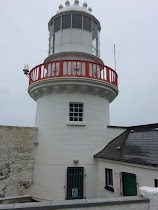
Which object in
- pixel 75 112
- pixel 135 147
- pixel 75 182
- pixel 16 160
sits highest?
pixel 75 112

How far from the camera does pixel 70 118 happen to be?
31.9 feet

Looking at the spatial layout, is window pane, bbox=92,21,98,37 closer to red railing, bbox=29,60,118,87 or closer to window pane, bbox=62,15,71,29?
window pane, bbox=62,15,71,29

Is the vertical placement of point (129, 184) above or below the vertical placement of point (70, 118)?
below

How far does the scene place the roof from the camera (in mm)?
6785

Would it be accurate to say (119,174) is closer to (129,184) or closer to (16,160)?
(129,184)

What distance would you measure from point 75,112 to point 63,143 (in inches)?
62.4

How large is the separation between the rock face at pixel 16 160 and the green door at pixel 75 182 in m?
1.83

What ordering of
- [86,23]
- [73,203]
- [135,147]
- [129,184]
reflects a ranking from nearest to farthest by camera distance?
[73,203]
[129,184]
[135,147]
[86,23]

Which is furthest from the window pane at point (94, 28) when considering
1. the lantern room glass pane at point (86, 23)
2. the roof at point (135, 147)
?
the roof at point (135, 147)

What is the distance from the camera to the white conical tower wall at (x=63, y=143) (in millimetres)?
9078

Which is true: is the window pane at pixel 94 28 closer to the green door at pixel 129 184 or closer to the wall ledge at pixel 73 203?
the green door at pixel 129 184

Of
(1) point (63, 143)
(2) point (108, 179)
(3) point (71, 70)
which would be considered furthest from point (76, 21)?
(2) point (108, 179)

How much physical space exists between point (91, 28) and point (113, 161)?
7190 mm


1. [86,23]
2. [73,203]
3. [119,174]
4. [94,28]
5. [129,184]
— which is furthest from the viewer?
[94,28]
